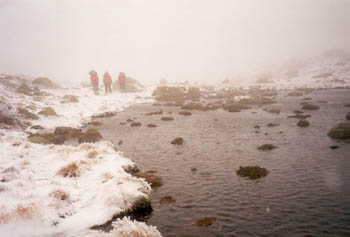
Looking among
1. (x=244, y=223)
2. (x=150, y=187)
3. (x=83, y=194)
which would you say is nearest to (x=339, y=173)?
(x=244, y=223)

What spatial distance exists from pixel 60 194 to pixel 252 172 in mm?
10012

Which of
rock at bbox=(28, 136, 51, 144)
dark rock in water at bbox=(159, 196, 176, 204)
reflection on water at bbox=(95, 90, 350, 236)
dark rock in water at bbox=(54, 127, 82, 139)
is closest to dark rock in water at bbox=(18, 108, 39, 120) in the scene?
dark rock in water at bbox=(54, 127, 82, 139)

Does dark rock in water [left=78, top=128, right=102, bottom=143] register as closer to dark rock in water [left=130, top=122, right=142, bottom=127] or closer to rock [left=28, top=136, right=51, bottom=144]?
rock [left=28, top=136, right=51, bottom=144]

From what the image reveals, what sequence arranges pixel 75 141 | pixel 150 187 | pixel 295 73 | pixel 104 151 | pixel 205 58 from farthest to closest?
pixel 205 58, pixel 295 73, pixel 75 141, pixel 104 151, pixel 150 187

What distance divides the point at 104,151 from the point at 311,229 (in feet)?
42.3

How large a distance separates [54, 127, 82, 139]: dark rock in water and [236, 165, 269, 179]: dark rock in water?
16.4 meters

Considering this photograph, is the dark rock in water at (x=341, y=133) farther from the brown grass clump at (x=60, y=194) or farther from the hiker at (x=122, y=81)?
the hiker at (x=122, y=81)

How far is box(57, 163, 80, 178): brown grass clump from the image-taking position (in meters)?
12.7

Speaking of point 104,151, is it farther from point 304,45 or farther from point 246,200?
point 304,45

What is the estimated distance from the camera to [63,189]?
1079cm

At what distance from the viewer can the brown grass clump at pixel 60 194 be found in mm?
10227

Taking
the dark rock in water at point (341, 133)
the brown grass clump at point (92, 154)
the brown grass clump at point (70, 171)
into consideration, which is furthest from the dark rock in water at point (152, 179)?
the dark rock in water at point (341, 133)

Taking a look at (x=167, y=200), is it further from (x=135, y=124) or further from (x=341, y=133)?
(x=135, y=124)

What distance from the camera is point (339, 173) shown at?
12.8 m
